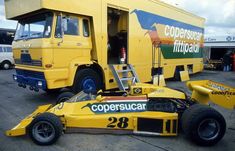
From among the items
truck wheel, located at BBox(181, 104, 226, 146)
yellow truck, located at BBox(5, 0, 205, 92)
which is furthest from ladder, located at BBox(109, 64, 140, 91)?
truck wheel, located at BBox(181, 104, 226, 146)

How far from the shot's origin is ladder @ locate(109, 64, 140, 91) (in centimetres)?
807

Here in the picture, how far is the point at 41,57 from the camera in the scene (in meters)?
6.65

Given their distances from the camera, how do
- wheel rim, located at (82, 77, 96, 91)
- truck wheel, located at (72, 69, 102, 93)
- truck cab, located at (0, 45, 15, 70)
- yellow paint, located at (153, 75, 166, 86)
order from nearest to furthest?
truck wheel, located at (72, 69, 102, 93) → wheel rim, located at (82, 77, 96, 91) → yellow paint, located at (153, 75, 166, 86) → truck cab, located at (0, 45, 15, 70)

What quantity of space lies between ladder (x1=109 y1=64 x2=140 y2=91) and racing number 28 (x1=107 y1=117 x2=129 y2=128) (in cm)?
299

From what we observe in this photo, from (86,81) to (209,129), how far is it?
403 centimetres

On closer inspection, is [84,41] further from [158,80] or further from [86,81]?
→ [158,80]

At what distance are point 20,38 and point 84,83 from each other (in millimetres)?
2366

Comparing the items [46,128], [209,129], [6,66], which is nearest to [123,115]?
[46,128]

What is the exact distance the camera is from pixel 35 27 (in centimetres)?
732

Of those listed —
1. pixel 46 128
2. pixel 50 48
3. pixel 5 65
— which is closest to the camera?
pixel 46 128

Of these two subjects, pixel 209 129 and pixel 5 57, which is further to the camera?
pixel 5 57

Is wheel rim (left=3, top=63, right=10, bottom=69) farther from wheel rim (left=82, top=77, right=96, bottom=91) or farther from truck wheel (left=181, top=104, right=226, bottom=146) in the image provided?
truck wheel (left=181, top=104, right=226, bottom=146)

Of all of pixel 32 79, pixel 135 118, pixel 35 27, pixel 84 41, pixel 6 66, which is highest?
pixel 35 27

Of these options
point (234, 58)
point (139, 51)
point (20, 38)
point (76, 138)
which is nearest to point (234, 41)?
point (234, 58)
